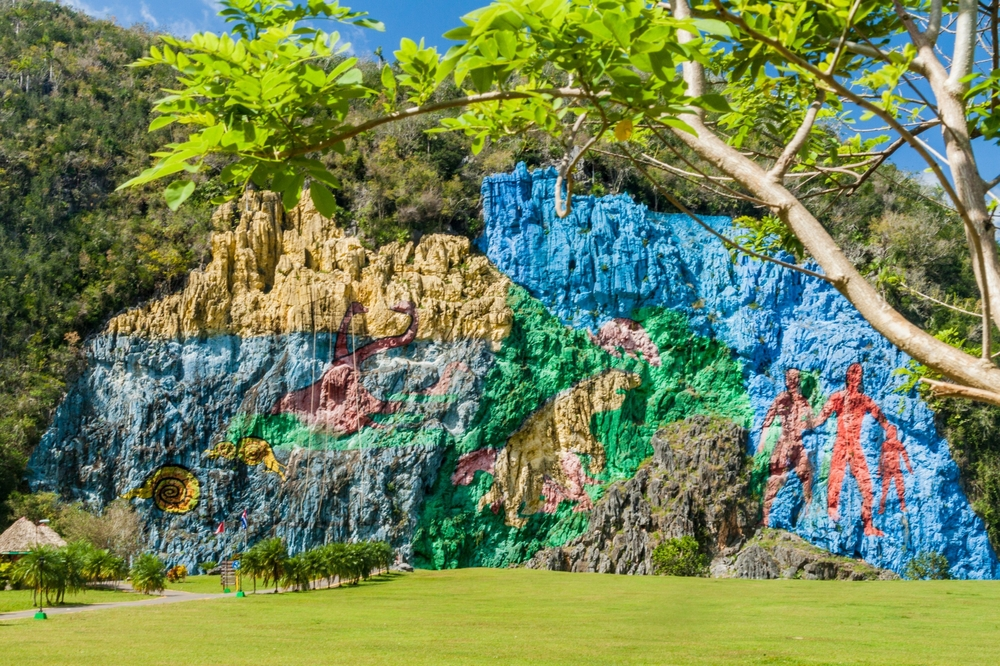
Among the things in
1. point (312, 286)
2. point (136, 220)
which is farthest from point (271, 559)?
point (136, 220)

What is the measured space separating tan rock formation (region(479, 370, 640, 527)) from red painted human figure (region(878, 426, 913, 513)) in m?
7.33

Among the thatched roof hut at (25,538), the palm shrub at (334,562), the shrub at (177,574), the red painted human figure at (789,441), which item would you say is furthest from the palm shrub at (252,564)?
the red painted human figure at (789,441)

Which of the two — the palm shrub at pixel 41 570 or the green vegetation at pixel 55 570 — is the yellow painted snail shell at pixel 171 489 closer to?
the green vegetation at pixel 55 570

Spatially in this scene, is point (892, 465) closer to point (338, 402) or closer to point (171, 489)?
point (338, 402)

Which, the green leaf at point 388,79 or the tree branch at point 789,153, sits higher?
the green leaf at point 388,79

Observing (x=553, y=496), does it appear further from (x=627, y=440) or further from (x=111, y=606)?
(x=111, y=606)

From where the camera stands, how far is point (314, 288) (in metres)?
25.3

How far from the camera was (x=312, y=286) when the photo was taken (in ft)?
83.2

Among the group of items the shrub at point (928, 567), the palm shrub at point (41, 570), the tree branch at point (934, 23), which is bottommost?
the shrub at point (928, 567)

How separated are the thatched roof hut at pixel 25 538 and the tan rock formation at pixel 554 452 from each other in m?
10.9

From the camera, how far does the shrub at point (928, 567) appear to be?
76.0 feet

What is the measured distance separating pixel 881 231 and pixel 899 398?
721cm

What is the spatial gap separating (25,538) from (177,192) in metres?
21.8

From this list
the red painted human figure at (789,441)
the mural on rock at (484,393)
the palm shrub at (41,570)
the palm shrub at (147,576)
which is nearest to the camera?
the palm shrub at (41,570)
